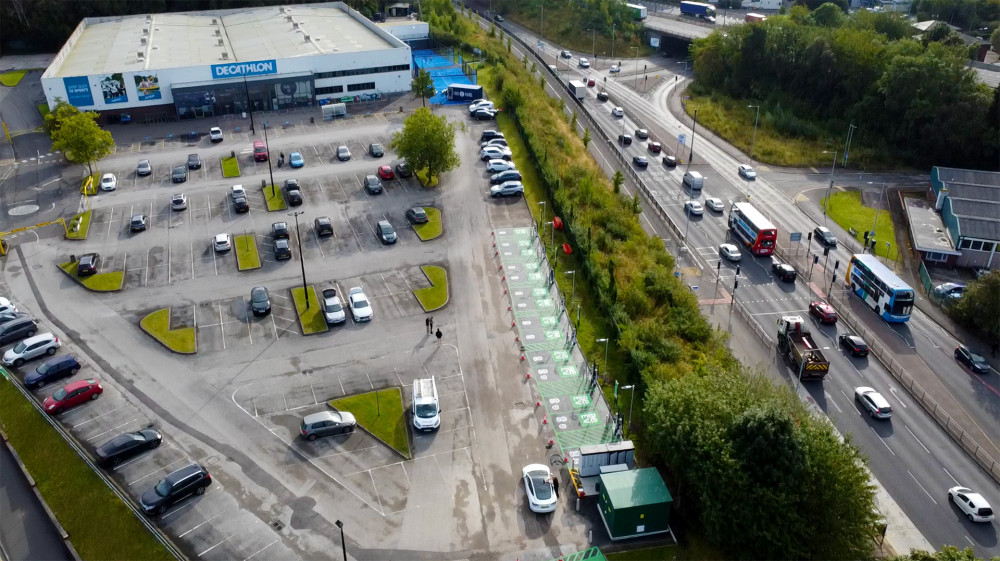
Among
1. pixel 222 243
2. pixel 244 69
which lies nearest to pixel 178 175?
pixel 222 243

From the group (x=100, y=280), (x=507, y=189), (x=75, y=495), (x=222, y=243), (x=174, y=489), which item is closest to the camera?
(x=174, y=489)

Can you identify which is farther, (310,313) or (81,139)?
(81,139)

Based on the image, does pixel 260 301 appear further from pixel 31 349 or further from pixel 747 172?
pixel 747 172

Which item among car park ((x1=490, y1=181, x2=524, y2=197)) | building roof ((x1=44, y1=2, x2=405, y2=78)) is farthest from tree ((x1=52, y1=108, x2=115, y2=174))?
car park ((x1=490, y1=181, x2=524, y2=197))

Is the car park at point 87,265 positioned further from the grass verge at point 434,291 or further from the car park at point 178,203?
the grass verge at point 434,291

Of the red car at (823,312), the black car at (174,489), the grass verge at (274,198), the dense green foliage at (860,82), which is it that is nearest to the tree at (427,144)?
the grass verge at (274,198)

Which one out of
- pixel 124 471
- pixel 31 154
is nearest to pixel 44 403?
pixel 124 471

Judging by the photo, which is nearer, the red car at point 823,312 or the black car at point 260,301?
the black car at point 260,301

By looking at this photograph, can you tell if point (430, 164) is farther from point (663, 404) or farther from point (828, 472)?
point (828, 472)
